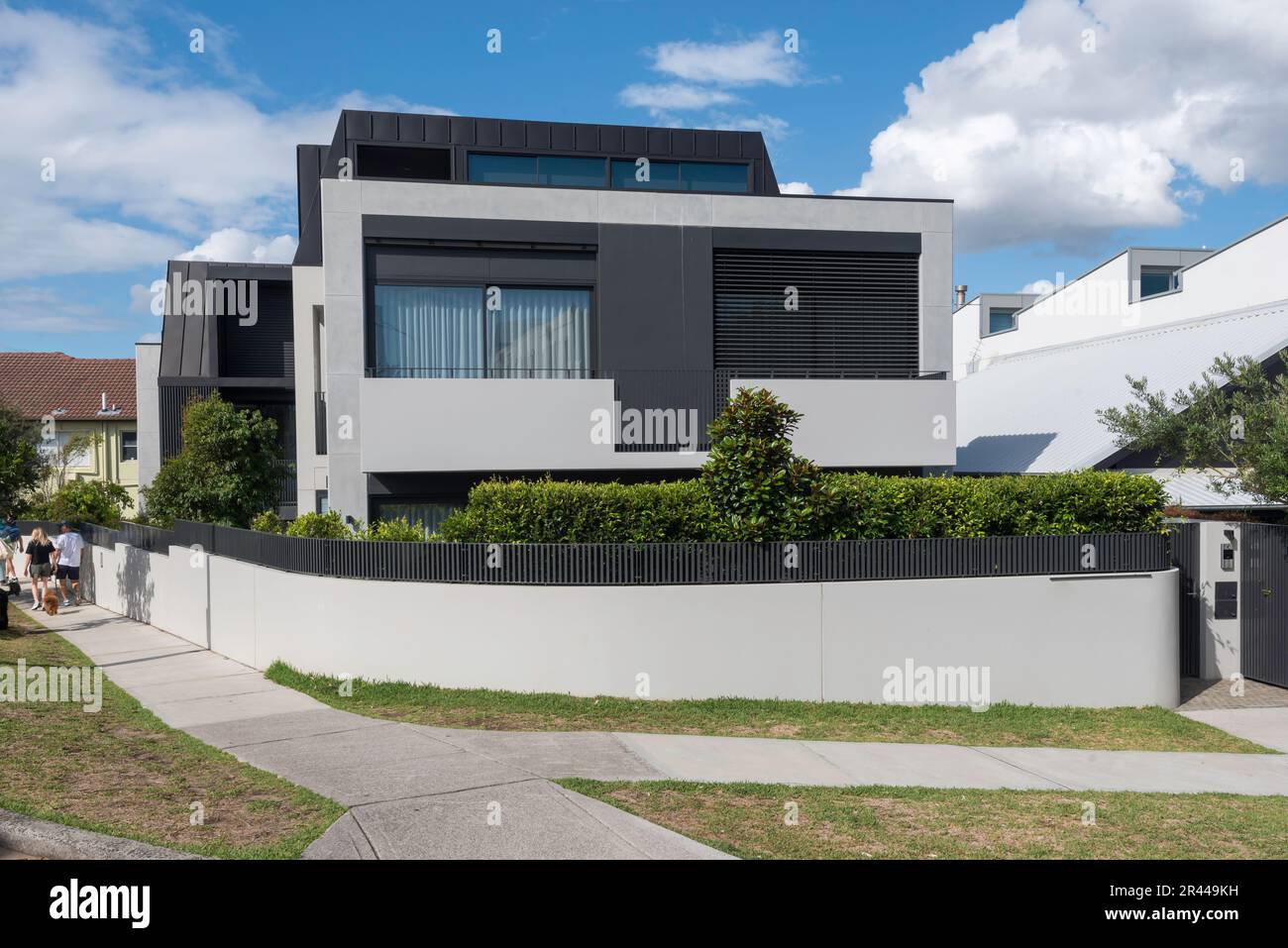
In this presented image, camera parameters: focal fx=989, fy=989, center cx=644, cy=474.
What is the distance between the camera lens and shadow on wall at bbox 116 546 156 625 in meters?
17.8

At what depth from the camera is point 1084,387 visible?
76.0 feet

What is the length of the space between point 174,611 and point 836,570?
1126 cm

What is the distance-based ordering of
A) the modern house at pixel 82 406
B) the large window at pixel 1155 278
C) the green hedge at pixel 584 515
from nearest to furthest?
the green hedge at pixel 584 515, the large window at pixel 1155 278, the modern house at pixel 82 406

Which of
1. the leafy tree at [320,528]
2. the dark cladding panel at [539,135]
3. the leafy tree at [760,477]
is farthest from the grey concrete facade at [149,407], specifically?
the leafy tree at [760,477]

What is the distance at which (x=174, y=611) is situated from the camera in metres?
16.5

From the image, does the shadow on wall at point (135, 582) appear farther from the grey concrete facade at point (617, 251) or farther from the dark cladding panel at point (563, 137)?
the dark cladding panel at point (563, 137)

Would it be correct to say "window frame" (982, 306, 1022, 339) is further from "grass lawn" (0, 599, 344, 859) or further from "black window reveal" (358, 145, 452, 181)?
"grass lawn" (0, 599, 344, 859)

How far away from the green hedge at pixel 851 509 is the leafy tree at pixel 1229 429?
1.35 meters

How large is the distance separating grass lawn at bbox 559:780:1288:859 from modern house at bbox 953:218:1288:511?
838 cm

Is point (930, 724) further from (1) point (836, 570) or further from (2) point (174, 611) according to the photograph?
(2) point (174, 611)

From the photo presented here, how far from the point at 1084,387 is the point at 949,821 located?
60.1ft

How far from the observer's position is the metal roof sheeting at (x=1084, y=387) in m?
19.5

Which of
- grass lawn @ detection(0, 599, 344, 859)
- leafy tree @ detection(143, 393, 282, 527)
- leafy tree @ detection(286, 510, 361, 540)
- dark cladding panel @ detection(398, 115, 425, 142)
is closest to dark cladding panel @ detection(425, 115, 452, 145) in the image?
dark cladding panel @ detection(398, 115, 425, 142)
